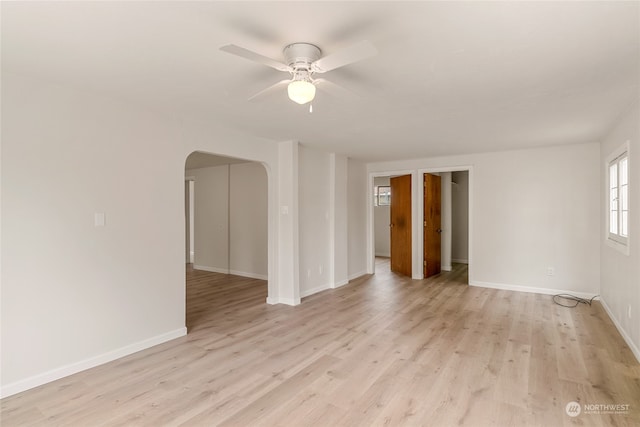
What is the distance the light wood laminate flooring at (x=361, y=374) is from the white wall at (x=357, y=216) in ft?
7.04

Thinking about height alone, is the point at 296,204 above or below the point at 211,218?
above

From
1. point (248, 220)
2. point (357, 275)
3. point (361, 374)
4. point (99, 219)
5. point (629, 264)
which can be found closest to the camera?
point (361, 374)

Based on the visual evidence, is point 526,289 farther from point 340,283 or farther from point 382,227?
point 382,227

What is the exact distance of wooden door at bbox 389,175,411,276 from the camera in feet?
22.0

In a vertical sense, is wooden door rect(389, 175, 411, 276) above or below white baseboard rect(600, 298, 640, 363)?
above

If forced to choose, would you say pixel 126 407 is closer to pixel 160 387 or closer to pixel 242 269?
pixel 160 387

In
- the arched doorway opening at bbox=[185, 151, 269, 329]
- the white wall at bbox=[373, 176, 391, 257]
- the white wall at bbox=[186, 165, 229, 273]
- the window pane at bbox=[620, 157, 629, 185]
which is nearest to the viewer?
the window pane at bbox=[620, 157, 629, 185]

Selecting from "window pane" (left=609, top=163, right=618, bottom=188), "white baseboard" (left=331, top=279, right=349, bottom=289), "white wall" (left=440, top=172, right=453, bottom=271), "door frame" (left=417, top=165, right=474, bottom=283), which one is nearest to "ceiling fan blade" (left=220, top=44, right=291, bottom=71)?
"window pane" (left=609, top=163, right=618, bottom=188)

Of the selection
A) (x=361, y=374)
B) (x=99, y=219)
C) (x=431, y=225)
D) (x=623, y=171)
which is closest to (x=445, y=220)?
(x=431, y=225)

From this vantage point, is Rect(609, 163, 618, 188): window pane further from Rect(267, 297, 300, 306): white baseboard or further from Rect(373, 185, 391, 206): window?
Rect(373, 185, 391, 206): window

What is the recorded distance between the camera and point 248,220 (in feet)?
22.4

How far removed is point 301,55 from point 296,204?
2.94 metres

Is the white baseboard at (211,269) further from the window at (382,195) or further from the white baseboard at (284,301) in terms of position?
the window at (382,195)

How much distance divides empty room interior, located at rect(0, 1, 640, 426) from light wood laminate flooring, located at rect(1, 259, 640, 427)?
22mm
